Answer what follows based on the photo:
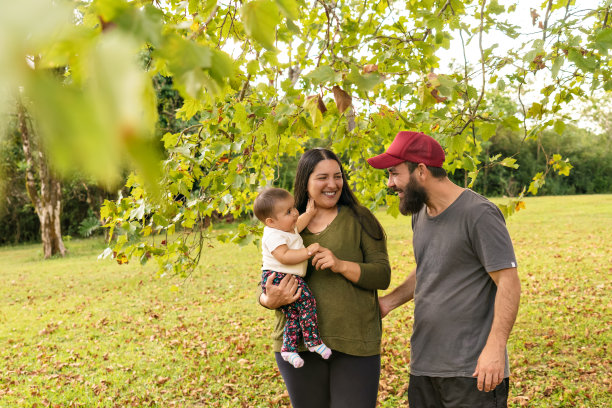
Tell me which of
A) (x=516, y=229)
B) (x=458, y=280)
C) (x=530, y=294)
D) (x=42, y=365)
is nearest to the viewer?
(x=458, y=280)

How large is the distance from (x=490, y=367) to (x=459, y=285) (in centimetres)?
38

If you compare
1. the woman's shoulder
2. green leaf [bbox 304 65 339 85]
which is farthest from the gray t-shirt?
green leaf [bbox 304 65 339 85]

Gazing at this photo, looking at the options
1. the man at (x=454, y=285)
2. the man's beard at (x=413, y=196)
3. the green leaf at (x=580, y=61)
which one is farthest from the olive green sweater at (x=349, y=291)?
the green leaf at (x=580, y=61)

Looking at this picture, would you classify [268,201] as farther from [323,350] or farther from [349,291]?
[323,350]

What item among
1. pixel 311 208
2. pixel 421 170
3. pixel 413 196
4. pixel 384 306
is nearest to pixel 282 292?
pixel 311 208

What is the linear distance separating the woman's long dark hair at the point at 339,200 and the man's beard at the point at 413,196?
277 millimetres

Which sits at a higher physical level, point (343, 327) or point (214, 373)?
point (343, 327)

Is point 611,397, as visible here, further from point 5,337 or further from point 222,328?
point 5,337

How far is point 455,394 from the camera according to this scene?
2.20 metres

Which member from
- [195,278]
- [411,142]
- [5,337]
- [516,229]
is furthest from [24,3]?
[516,229]

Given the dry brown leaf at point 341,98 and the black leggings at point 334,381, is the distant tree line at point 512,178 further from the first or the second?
the dry brown leaf at point 341,98

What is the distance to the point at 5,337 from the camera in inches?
295

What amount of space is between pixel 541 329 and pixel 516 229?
10.1 meters

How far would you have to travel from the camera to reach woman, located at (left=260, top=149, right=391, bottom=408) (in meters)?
2.41
